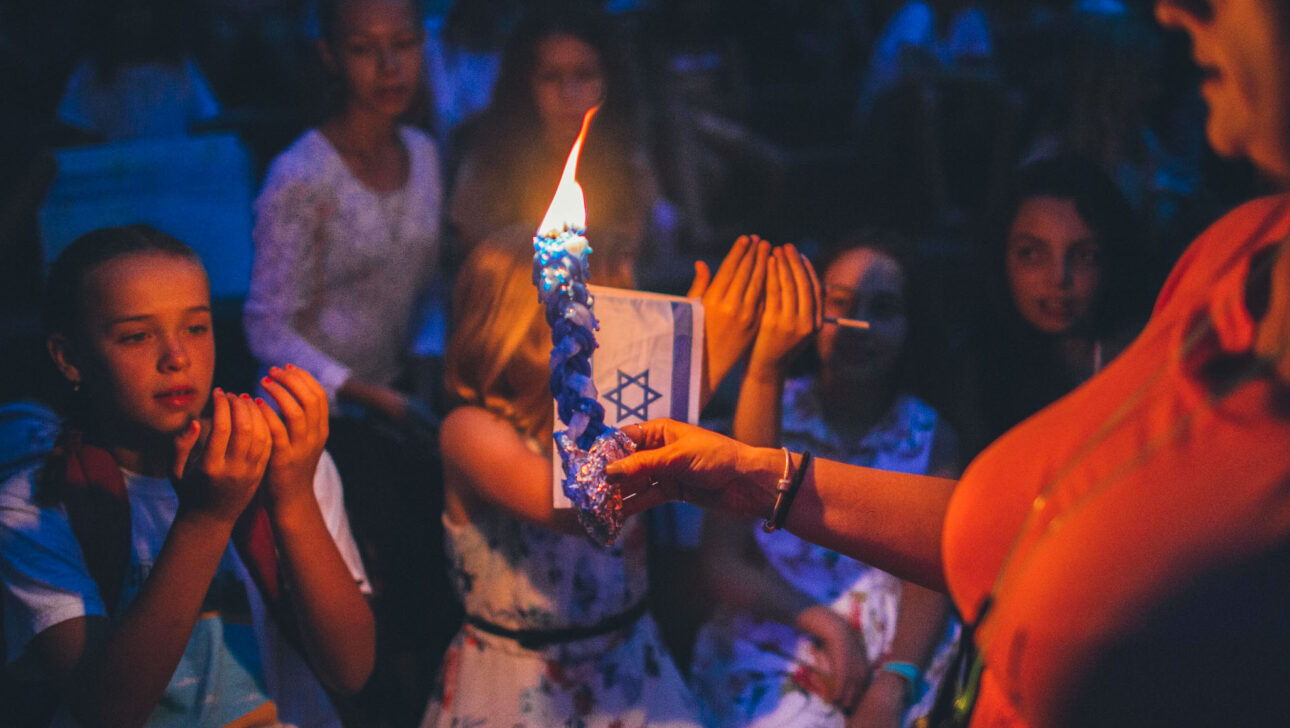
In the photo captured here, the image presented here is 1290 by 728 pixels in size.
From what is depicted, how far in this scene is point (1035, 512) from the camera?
0.82 meters

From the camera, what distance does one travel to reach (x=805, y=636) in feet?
6.28

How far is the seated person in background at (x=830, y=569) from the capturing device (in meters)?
1.70

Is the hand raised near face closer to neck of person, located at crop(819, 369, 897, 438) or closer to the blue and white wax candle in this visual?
the blue and white wax candle

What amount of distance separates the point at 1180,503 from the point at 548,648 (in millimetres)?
1159

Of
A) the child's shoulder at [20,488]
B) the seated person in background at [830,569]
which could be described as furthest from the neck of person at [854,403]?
the child's shoulder at [20,488]

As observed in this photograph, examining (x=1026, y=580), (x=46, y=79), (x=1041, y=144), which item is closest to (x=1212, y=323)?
(x=1026, y=580)

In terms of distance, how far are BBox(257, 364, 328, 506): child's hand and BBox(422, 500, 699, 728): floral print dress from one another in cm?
49

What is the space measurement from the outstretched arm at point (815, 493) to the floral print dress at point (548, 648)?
428 mm

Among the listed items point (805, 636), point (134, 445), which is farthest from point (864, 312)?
point (134, 445)

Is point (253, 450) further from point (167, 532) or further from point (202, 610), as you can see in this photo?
point (202, 610)

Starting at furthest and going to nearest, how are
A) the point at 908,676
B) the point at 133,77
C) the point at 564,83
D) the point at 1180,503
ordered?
the point at 133,77 → the point at 564,83 → the point at 908,676 → the point at 1180,503

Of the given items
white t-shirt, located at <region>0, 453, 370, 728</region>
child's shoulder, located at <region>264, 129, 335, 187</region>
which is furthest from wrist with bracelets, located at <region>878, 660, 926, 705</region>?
child's shoulder, located at <region>264, 129, 335, 187</region>

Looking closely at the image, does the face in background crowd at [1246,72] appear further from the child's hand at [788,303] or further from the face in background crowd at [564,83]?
the face in background crowd at [564,83]

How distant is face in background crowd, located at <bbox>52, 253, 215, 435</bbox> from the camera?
136 cm
